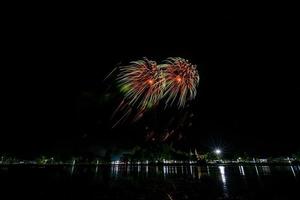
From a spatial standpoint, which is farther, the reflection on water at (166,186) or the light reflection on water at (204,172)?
the light reflection on water at (204,172)

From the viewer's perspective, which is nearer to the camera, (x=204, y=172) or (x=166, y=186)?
(x=166, y=186)

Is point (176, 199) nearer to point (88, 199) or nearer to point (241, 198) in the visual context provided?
point (241, 198)

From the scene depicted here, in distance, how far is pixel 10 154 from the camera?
195 meters

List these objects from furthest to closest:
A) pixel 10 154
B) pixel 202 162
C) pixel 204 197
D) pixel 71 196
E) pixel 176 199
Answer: pixel 10 154 < pixel 202 162 < pixel 71 196 < pixel 204 197 < pixel 176 199

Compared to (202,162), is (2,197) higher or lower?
lower

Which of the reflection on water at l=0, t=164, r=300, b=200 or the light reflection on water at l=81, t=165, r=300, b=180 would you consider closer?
the reflection on water at l=0, t=164, r=300, b=200

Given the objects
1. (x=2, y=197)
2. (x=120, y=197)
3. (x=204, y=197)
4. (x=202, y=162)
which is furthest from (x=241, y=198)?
(x=202, y=162)

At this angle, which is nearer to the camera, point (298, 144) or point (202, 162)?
point (202, 162)

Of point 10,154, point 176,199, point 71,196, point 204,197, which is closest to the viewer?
point 176,199

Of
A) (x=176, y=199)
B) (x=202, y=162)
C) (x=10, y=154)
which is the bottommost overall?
(x=176, y=199)

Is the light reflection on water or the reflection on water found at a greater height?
the light reflection on water

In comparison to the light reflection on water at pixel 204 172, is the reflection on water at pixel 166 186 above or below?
below

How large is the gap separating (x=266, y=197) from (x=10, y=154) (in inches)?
8522

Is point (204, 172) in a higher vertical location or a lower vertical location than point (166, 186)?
higher
